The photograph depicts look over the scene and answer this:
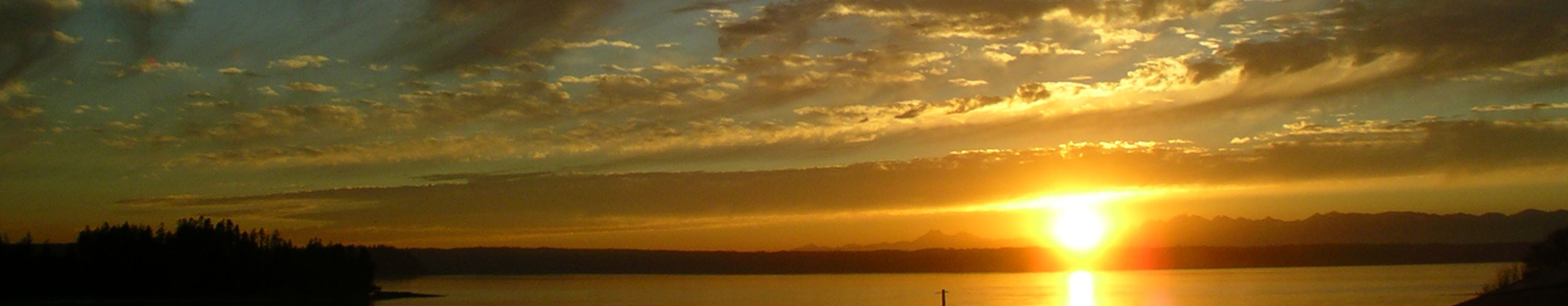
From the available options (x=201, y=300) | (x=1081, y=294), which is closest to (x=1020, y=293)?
(x=1081, y=294)

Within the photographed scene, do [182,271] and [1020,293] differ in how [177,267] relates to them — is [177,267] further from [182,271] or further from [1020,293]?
[1020,293]

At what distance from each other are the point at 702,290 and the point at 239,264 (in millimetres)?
61626

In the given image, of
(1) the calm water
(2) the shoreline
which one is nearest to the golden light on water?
(1) the calm water

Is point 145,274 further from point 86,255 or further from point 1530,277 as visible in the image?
point 1530,277

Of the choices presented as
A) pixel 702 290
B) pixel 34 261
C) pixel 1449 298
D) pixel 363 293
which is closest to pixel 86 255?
pixel 34 261

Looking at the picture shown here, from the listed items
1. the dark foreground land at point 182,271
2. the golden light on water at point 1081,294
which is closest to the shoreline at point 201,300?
the dark foreground land at point 182,271

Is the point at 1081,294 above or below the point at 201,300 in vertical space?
above

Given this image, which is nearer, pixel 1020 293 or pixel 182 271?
pixel 182 271

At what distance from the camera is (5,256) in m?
109

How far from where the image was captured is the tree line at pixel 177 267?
361 ft

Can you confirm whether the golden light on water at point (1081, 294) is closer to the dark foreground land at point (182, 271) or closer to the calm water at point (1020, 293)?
the calm water at point (1020, 293)

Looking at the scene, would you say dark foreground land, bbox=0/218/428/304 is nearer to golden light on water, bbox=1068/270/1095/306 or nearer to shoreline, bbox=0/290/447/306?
shoreline, bbox=0/290/447/306

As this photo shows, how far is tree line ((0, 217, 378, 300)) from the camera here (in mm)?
109938

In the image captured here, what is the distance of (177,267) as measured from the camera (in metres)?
115
